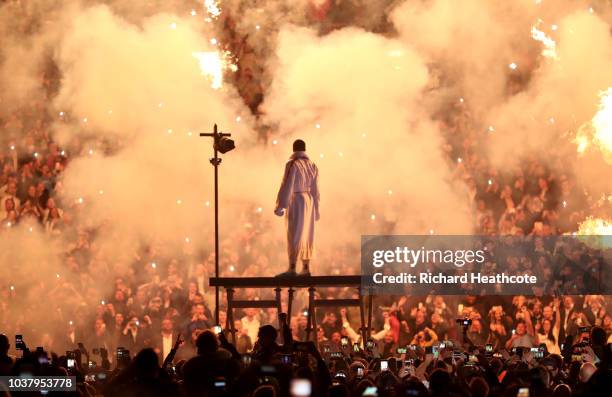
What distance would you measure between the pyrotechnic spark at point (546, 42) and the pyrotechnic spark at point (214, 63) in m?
6.30

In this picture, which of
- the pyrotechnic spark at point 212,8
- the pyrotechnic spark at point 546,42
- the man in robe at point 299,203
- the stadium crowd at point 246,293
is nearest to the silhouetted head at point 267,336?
A: the stadium crowd at point 246,293

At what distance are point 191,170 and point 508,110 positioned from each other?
6.67 metres

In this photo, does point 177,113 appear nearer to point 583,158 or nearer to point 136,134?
point 136,134

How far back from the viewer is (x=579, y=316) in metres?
18.4

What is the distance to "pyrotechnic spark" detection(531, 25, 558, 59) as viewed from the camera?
22328 millimetres

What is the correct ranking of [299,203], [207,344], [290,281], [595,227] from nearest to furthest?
[207,344]
[290,281]
[299,203]
[595,227]

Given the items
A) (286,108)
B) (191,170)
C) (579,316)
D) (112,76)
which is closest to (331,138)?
(286,108)

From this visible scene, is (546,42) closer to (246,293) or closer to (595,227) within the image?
(595,227)

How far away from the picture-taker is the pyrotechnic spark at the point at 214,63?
82.3ft

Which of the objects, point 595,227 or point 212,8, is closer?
point 595,227

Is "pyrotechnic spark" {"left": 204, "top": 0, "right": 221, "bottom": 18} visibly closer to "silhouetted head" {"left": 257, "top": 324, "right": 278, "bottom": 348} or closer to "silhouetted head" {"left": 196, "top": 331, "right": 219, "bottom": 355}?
"silhouetted head" {"left": 257, "top": 324, "right": 278, "bottom": 348}

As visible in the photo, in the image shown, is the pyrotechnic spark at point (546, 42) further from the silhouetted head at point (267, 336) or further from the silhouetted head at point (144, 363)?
the silhouetted head at point (144, 363)

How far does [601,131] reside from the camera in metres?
21.7

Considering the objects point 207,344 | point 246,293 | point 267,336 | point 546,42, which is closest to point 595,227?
point 546,42
